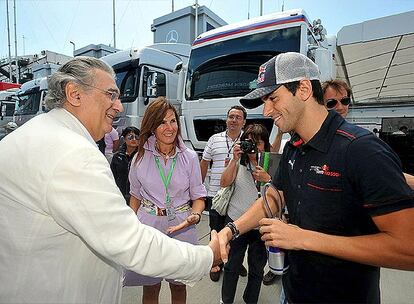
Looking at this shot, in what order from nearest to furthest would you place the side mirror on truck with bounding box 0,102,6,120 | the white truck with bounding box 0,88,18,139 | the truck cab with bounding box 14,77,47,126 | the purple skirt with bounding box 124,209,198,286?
1. the purple skirt with bounding box 124,209,198,286
2. the truck cab with bounding box 14,77,47,126
3. the white truck with bounding box 0,88,18,139
4. the side mirror on truck with bounding box 0,102,6,120

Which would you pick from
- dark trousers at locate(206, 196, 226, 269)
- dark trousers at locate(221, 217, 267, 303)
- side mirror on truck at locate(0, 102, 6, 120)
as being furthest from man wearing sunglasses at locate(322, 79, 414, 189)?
side mirror on truck at locate(0, 102, 6, 120)

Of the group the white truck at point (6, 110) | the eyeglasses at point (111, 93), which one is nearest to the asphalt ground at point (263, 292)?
the eyeglasses at point (111, 93)

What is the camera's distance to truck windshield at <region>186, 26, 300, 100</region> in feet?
14.7

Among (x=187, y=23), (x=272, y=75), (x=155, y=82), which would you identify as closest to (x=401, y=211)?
(x=272, y=75)

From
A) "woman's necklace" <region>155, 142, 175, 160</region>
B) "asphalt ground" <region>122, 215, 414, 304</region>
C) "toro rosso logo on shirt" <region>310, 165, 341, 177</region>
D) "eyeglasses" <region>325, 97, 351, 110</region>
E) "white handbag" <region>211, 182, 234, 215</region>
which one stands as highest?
"eyeglasses" <region>325, 97, 351, 110</region>

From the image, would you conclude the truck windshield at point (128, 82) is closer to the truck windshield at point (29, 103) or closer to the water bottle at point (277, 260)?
the water bottle at point (277, 260)

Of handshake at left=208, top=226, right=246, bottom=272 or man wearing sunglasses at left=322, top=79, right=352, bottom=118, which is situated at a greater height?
man wearing sunglasses at left=322, top=79, right=352, bottom=118

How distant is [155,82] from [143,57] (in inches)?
27.1

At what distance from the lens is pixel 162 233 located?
47.2 inches

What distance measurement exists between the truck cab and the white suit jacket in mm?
11036

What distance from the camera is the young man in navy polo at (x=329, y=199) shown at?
3.22 feet

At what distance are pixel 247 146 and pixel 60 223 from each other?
183 centimetres

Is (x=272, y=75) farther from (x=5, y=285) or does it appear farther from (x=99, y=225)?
(x=5, y=285)

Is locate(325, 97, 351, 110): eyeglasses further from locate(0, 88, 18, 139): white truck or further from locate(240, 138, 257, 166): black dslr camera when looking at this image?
locate(0, 88, 18, 139): white truck
